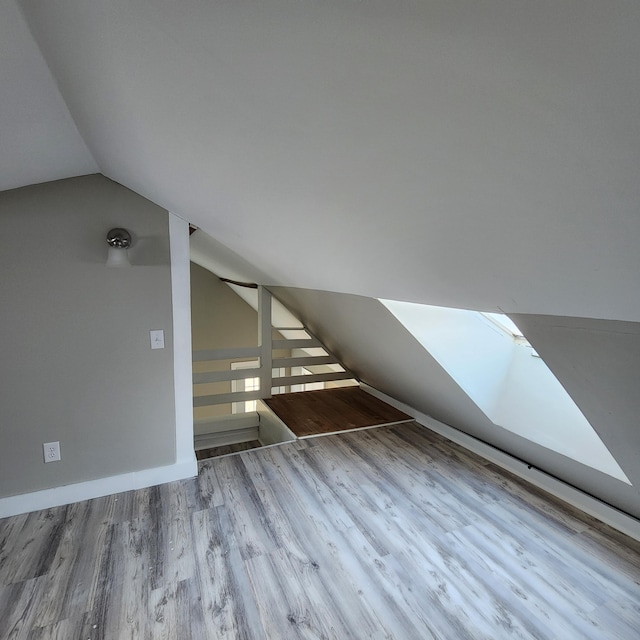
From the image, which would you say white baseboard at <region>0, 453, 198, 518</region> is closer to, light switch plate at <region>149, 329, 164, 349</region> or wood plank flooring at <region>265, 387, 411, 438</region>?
light switch plate at <region>149, 329, 164, 349</region>

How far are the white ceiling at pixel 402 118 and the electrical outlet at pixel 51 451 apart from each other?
1.58 m

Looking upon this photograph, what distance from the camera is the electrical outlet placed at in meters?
2.10

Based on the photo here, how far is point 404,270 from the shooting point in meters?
1.32

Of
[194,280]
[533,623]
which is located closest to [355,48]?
[533,623]

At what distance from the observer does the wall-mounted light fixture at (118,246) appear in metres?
1.99

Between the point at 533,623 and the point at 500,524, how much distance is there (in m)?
0.62

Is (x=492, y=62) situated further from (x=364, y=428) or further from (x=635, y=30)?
(x=364, y=428)

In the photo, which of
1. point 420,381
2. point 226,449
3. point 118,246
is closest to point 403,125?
point 118,246

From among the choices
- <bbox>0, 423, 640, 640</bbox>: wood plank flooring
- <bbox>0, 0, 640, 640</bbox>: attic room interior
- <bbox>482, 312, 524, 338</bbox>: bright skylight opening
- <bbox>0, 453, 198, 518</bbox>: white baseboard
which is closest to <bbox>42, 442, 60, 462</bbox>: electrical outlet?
<bbox>0, 0, 640, 640</bbox>: attic room interior

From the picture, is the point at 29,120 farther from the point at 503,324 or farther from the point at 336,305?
the point at 503,324

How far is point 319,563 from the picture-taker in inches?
69.9

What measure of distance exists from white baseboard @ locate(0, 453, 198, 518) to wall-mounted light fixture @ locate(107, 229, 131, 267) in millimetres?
1331

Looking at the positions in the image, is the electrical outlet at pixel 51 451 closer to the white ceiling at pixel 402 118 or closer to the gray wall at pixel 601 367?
the white ceiling at pixel 402 118

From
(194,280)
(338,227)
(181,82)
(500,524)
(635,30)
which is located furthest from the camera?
(194,280)
